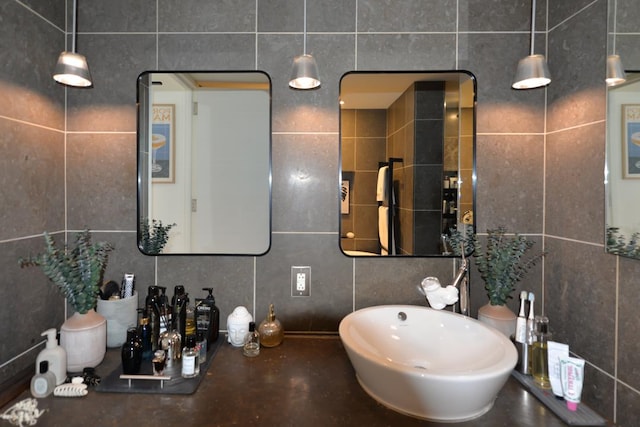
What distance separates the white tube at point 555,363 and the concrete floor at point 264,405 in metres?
0.07

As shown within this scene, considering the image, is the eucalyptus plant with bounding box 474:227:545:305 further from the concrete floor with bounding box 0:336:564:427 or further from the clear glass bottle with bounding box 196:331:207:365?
the clear glass bottle with bounding box 196:331:207:365

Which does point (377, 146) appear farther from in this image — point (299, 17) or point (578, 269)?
point (578, 269)

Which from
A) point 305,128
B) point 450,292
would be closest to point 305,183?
point 305,128

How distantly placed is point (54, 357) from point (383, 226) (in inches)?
48.2

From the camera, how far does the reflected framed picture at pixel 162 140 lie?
1.40m

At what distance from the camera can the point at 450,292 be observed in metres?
1.21

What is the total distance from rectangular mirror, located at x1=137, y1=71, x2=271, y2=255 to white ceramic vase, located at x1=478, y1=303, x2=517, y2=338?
36.1 inches

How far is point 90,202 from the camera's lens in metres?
1.39

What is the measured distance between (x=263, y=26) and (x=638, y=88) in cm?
133

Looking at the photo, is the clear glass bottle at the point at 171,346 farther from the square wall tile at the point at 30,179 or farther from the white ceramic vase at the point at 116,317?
the square wall tile at the point at 30,179

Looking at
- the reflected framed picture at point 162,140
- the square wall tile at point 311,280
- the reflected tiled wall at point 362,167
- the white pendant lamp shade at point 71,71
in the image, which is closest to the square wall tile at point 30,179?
the white pendant lamp shade at point 71,71

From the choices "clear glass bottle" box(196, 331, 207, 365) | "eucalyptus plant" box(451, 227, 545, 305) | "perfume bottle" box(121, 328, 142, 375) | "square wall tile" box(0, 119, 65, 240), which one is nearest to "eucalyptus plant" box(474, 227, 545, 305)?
"eucalyptus plant" box(451, 227, 545, 305)

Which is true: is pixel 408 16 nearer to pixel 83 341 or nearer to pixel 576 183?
pixel 576 183

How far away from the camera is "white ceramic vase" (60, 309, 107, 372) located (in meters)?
1.10
